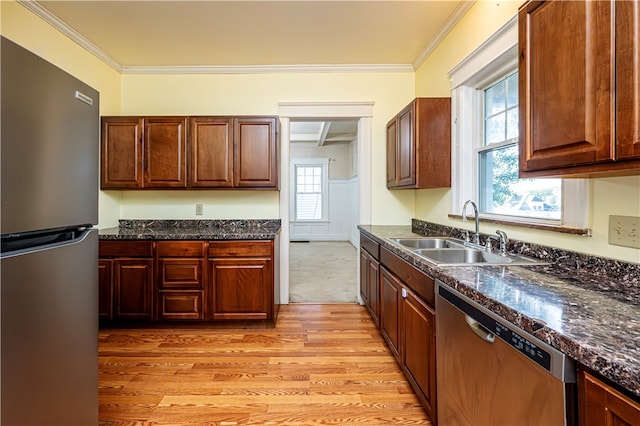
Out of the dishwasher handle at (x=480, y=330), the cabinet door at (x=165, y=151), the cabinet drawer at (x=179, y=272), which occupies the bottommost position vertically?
the cabinet drawer at (x=179, y=272)

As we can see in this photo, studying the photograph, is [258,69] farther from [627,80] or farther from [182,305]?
[627,80]

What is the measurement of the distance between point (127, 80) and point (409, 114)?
3.09 metres

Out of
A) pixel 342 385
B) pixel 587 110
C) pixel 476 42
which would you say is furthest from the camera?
pixel 476 42

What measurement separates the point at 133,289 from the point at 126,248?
15.0 inches

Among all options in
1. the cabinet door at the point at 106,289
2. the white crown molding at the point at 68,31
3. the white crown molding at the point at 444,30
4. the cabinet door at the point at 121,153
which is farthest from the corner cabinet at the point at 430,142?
the white crown molding at the point at 68,31

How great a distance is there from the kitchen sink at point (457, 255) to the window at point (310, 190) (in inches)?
238

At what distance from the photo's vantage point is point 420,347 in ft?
5.60

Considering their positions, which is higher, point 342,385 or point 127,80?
point 127,80

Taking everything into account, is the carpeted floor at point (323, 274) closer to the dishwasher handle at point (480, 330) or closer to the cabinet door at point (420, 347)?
the cabinet door at point (420, 347)

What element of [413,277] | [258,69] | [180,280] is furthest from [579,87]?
[258,69]

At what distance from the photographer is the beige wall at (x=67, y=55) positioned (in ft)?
7.56

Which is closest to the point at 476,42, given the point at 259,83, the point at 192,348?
the point at 259,83

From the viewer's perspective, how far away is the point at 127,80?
347cm

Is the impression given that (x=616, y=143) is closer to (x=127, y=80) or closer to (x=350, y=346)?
(x=350, y=346)
